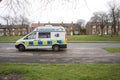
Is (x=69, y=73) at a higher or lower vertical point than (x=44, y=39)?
lower

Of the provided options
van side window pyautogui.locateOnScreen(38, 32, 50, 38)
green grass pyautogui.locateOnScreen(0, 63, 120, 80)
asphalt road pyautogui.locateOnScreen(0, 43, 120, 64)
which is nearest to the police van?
van side window pyautogui.locateOnScreen(38, 32, 50, 38)

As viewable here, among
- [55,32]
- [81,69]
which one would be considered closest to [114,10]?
[55,32]

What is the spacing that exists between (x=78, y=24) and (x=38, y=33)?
3200 inches

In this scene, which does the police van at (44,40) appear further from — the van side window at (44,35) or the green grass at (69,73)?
the green grass at (69,73)

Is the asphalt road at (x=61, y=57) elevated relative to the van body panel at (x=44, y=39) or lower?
lower

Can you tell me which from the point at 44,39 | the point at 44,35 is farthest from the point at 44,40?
the point at 44,35

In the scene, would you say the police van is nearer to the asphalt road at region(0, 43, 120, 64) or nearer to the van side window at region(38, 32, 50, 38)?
the van side window at region(38, 32, 50, 38)

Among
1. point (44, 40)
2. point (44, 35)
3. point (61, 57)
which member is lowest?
point (61, 57)

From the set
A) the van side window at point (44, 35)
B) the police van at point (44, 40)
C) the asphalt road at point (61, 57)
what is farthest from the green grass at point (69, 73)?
the van side window at point (44, 35)

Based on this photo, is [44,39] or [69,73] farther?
[44,39]

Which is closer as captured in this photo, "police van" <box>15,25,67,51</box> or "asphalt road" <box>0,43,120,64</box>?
"asphalt road" <box>0,43,120,64</box>

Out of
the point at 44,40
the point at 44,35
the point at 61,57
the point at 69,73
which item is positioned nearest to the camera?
the point at 69,73

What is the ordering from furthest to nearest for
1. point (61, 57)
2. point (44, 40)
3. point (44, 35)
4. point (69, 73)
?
point (44, 35)
point (44, 40)
point (61, 57)
point (69, 73)

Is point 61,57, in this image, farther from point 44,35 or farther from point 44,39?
point 44,35
